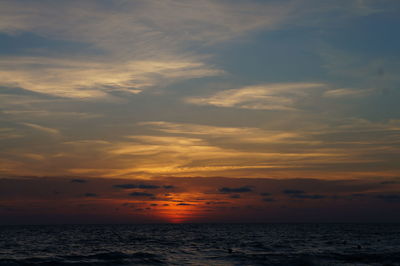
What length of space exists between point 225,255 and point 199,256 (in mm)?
4242

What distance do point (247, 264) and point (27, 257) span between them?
3405 centimetres

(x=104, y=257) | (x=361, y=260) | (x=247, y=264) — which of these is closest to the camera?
(x=247, y=264)

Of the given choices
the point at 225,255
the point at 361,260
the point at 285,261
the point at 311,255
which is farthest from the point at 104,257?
the point at 361,260

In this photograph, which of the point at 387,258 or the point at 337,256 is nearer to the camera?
the point at 387,258

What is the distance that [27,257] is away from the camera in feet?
203

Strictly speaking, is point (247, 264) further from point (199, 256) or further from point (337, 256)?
point (337, 256)

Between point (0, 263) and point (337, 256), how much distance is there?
49353mm

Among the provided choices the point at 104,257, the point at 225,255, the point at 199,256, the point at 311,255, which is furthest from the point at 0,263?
the point at 311,255

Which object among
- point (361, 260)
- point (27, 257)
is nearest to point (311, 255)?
point (361, 260)

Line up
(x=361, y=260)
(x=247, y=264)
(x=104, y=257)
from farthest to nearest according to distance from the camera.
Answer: (x=104, y=257), (x=361, y=260), (x=247, y=264)

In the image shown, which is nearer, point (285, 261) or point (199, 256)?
point (285, 261)

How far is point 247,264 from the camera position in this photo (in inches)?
2092

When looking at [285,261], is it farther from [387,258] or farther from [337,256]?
[387,258]

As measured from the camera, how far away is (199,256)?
62.1 m
